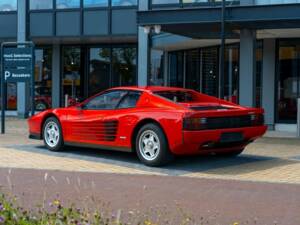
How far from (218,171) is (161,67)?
1380 centimetres

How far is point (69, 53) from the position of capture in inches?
1009

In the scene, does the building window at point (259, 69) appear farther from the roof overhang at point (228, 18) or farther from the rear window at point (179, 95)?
the rear window at point (179, 95)

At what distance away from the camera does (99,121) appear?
1148 cm

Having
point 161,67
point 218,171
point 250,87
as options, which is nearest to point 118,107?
point 218,171

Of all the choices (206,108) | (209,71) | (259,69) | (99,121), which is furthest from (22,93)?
(206,108)

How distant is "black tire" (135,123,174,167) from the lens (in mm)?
10242

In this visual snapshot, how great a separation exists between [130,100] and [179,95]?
3.16 ft

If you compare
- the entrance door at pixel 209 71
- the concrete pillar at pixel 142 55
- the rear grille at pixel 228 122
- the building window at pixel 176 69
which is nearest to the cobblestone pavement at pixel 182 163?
the rear grille at pixel 228 122

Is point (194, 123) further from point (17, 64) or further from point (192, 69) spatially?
point (192, 69)

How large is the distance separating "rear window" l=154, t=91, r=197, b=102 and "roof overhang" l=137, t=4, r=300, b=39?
3.13 metres

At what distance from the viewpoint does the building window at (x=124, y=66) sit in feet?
81.4

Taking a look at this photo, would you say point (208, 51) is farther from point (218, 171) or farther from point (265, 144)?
point (218, 171)

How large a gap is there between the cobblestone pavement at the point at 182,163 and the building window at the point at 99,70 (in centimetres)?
1165

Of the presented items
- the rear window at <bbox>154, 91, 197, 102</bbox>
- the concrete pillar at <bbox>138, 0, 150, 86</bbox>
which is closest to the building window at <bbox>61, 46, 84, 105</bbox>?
the concrete pillar at <bbox>138, 0, 150, 86</bbox>
